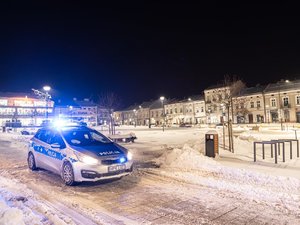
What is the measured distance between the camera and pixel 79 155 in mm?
7434

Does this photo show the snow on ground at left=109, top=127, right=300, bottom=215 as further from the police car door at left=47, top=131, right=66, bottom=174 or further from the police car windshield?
the police car door at left=47, top=131, right=66, bottom=174

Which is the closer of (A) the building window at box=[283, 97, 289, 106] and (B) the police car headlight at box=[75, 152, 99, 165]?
(B) the police car headlight at box=[75, 152, 99, 165]

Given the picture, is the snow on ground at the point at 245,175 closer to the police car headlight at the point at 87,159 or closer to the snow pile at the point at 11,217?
the police car headlight at the point at 87,159

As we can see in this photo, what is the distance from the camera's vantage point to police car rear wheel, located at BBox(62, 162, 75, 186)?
24.6ft

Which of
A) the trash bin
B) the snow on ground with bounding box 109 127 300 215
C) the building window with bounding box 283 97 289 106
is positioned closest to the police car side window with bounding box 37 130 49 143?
the snow on ground with bounding box 109 127 300 215

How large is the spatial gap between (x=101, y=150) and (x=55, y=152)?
5.21 feet

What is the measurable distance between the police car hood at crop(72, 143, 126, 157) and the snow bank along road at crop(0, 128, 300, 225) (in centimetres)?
86

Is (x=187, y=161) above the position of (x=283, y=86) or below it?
below

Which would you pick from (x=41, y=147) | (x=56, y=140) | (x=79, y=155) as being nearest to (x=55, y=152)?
(x=56, y=140)

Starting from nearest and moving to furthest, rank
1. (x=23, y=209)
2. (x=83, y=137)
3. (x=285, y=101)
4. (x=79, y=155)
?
(x=23, y=209)
(x=79, y=155)
(x=83, y=137)
(x=285, y=101)

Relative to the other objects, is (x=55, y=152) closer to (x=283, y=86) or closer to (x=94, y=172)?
(x=94, y=172)

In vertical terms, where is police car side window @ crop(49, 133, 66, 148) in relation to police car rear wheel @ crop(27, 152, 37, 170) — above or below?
above

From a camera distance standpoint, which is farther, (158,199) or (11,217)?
(158,199)

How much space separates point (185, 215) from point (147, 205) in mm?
971
